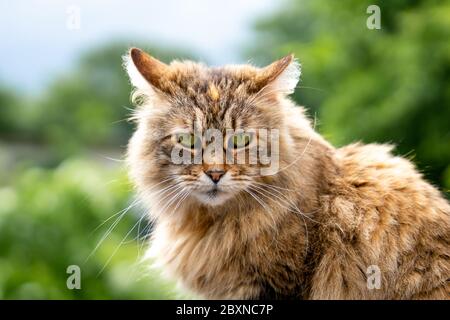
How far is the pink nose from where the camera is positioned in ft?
8.43

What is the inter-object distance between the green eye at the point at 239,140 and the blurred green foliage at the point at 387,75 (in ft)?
7.51

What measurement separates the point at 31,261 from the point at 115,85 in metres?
5.73

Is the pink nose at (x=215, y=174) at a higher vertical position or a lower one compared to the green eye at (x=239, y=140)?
lower

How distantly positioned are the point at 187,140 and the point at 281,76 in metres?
0.46

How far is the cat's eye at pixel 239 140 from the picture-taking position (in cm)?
261

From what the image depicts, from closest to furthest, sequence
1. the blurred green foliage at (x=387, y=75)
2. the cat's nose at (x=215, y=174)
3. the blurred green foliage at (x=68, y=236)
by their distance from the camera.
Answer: the cat's nose at (x=215, y=174), the blurred green foliage at (x=387, y=75), the blurred green foliage at (x=68, y=236)

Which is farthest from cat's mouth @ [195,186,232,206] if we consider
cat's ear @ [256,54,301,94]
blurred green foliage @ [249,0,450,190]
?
blurred green foliage @ [249,0,450,190]

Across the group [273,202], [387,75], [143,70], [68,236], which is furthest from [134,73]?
[68,236]

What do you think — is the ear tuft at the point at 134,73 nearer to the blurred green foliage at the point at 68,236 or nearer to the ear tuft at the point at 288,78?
the ear tuft at the point at 288,78

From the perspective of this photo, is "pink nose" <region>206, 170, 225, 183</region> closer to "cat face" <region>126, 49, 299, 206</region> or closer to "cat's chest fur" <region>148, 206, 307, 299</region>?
"cat face" <region>126, 49, 299, 206</region>

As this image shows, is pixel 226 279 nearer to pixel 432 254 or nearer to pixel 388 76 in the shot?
pixel 432 254

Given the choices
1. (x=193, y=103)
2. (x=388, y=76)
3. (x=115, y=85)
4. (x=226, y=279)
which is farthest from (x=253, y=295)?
(x=115, y=85)

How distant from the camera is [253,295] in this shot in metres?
2.70

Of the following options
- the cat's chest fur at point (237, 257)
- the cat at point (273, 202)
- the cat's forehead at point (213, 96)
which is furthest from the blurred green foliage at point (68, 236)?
the cat's forehead at point (213, 96)
